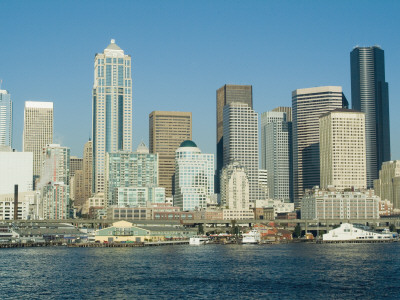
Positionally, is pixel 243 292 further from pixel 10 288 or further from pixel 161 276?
pixel 10 288

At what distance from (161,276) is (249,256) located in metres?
53.9

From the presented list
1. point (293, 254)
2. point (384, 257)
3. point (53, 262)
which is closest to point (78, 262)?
point (53, 262)

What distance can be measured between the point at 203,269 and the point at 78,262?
111ft

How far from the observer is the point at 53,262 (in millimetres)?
161000

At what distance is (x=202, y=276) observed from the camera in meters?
128

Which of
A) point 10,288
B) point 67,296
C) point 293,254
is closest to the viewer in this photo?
point 67,296

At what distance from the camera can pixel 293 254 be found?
185 meters

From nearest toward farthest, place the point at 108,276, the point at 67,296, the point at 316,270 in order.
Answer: the point at 67,296 → the point at 108,276 → the point at 316,270

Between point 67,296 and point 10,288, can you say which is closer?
point 67,296

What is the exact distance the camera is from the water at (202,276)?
4190 inches

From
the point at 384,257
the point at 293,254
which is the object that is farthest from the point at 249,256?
the point at 384,257

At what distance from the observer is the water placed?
4190 inches

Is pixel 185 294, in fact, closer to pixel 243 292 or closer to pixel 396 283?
pixel 243 292

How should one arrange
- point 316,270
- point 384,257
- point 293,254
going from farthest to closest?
point 293,254
point 384,257
point 316,270
